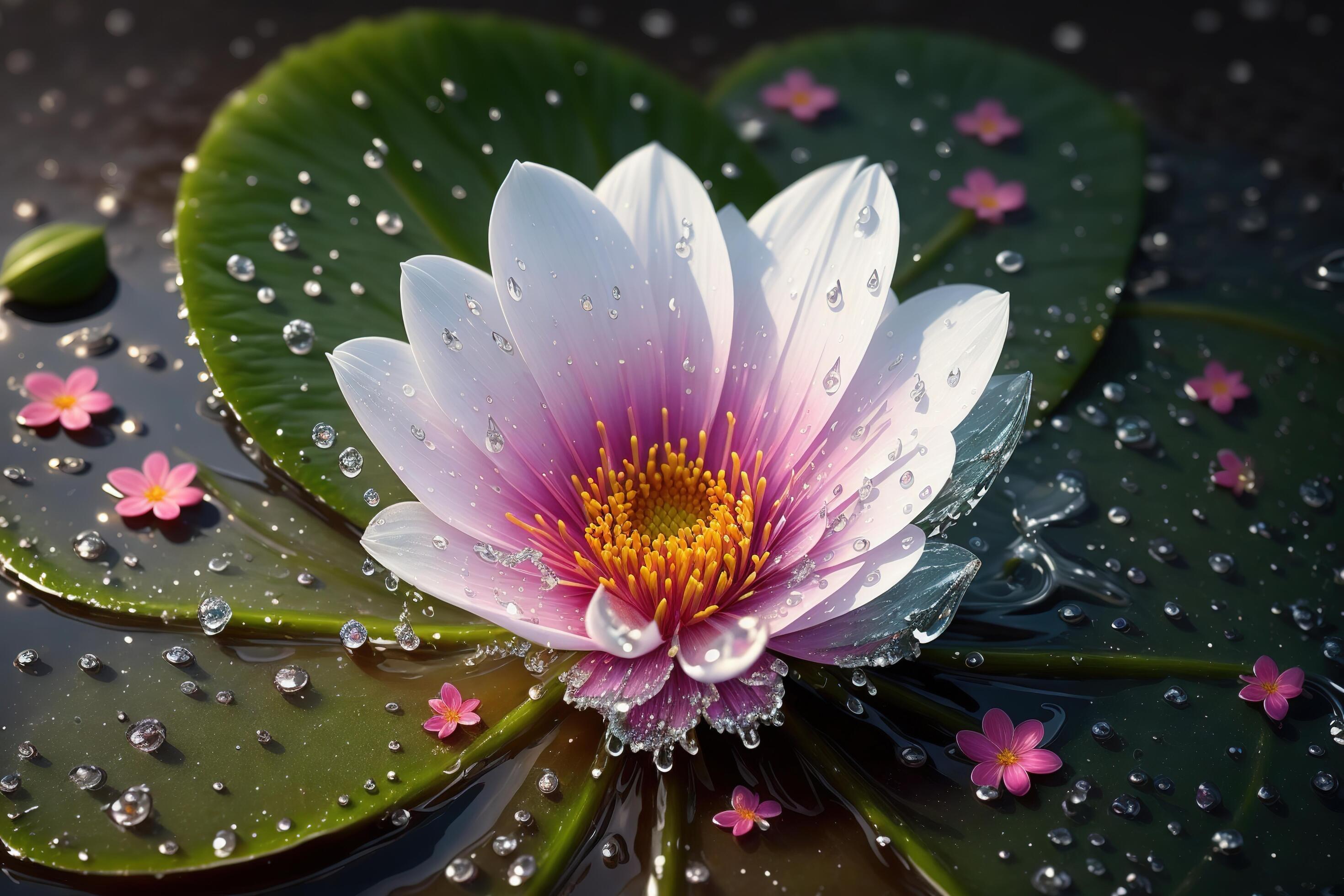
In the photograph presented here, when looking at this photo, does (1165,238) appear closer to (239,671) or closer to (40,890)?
(239,671)

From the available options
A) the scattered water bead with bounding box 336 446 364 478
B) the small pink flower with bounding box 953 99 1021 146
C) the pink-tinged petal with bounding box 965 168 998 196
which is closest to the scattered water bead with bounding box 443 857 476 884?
the scattered water bead with bounding box 336 446 364 478

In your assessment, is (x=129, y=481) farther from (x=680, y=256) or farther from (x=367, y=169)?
(x=680, y=256)

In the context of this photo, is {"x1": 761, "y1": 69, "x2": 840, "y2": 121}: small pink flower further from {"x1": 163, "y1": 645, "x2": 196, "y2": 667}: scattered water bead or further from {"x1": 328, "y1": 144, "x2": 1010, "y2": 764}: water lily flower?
{"x1": 163, "y1": 645, "x2": 196, "y2": 667}: scattered water bead

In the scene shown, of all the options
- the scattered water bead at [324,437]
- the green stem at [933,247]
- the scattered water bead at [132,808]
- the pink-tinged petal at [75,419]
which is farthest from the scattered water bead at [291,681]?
the green stem at [933,247]

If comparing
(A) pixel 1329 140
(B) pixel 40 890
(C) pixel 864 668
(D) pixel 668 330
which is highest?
(D) pixel 668 330

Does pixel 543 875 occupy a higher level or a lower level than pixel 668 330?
lower

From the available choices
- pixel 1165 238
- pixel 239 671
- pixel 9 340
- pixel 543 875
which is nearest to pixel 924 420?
pixel 543 875

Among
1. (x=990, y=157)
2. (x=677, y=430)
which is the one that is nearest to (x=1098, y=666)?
(x=677, y=430)
